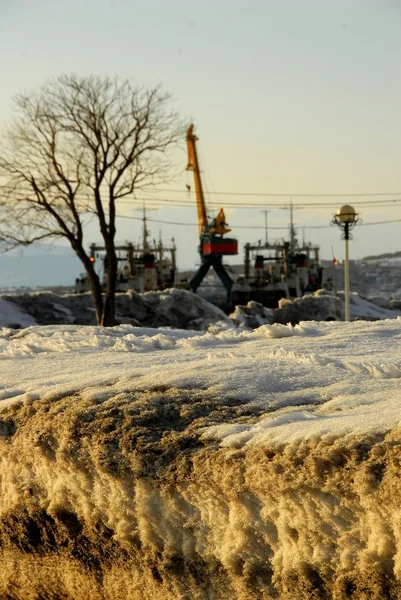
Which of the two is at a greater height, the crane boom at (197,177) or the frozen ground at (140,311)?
the crane boom at (197,177)

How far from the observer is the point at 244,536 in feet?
12.8

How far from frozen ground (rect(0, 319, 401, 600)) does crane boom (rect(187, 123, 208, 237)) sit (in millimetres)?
43981

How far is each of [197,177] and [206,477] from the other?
48.7m

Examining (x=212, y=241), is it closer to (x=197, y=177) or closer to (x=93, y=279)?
(x=197, y=177)

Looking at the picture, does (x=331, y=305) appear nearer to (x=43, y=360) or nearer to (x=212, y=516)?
(x=43, y=360)

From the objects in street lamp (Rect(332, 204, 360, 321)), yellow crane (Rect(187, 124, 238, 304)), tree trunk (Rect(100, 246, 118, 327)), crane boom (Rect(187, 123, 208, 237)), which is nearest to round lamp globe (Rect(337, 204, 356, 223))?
street lamp (Rect(332, 204, 360, 321))

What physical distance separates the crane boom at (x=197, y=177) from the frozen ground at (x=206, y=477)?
1732 inches

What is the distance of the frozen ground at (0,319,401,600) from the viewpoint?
11.8 ft

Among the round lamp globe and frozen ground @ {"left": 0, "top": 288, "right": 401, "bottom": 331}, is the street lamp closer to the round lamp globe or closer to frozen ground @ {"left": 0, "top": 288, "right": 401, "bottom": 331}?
the round lamp globe

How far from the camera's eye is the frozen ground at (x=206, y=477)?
11.8 feet

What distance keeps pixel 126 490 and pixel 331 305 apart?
24.8 m

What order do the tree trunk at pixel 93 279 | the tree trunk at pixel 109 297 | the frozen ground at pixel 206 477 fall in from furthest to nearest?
the tree trunk at pixel 109 297 → the tree trunk at pixel 93 279 → the frozen ground at pixel 206 477

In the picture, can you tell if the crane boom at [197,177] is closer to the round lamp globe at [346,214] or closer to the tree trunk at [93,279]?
the tree trunk at [93,279]

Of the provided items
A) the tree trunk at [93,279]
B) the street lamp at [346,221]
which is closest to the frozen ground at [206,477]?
the street lamp at [346,221]
